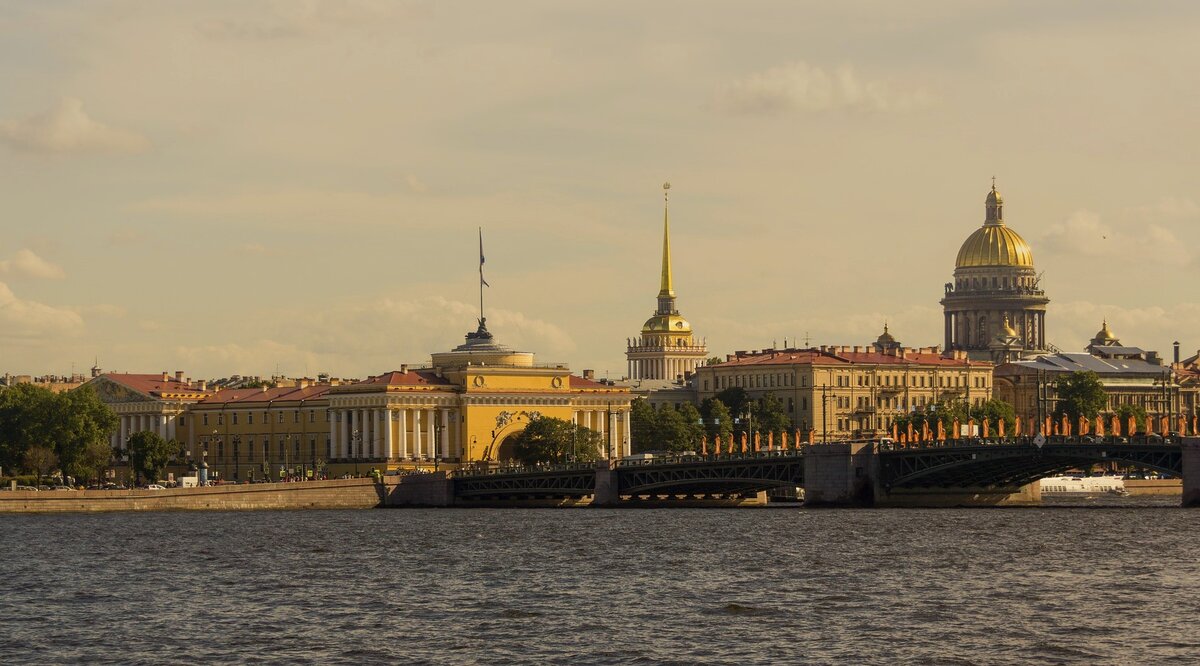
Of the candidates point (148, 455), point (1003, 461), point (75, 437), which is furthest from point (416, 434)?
point (1003, 461)

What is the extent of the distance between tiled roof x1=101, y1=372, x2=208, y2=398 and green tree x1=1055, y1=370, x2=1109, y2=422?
5450 centimetres

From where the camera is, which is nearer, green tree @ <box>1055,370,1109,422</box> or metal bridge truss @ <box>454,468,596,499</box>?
metal bridge truss @ <box>454,468,596,499</box>

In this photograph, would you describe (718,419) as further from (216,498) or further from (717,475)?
(216,498)

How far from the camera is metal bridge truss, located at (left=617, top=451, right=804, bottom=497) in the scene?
99750mm

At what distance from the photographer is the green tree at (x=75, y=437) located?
117m

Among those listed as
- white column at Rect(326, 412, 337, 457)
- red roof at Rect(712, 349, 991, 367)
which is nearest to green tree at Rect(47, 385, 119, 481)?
white column at Rect(326, 412, 337, 457)

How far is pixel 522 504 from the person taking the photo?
362ft

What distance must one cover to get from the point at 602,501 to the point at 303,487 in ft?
42.3

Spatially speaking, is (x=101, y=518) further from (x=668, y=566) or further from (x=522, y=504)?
(x=668, y=566)

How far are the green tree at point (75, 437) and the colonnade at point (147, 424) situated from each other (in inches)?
1056

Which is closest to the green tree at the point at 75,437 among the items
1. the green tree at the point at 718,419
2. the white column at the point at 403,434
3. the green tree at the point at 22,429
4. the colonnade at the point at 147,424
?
the green tree at the point at 22,429

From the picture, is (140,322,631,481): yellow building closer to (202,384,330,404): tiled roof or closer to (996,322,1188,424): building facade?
(202,384,330,404): tiled roof

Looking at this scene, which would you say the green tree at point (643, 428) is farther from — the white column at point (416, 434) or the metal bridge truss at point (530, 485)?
the metal bridge truss at point (530, 485)

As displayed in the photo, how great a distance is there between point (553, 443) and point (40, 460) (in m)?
26.7
